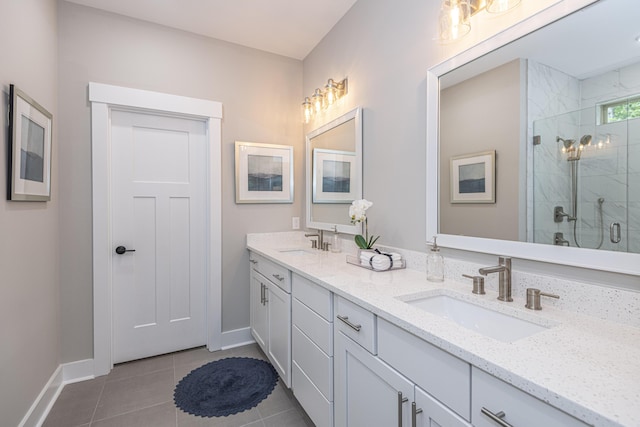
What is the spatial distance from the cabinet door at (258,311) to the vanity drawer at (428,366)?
4.64 ft

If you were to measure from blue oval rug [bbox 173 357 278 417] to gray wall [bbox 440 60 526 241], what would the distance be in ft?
5.38

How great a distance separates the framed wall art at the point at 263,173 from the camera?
271 centimetres

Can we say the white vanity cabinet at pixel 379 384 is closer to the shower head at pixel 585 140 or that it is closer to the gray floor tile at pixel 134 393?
the shower head at pixel 585 140

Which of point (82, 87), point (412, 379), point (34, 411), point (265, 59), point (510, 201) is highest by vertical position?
point (265, 59)

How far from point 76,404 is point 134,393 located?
0.32 m

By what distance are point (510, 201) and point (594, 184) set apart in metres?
0.27

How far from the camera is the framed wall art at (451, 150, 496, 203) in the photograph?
127 cm

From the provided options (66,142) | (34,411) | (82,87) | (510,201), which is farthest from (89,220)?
(510,201)

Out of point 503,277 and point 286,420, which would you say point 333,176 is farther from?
point 286,420

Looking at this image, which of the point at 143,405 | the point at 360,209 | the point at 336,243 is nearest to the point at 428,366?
the point at 360,209

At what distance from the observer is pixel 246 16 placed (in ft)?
7.60

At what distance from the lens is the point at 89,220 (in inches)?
87.4

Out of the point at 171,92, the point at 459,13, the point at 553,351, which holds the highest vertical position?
the point at 171,92

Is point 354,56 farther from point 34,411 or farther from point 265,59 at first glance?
point 34,411
